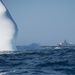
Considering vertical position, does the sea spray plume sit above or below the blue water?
above

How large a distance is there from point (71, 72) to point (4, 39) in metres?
34.3

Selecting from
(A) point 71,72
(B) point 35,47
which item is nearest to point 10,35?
(B) point 35,47

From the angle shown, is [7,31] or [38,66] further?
[7,31]

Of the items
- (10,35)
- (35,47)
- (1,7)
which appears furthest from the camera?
(35,47)

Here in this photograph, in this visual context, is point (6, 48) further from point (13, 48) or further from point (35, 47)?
point (35, 47)

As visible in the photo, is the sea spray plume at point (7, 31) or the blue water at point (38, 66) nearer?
the blue water at point (38, 66)

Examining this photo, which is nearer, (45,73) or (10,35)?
(45,73)

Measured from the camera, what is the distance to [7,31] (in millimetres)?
47750

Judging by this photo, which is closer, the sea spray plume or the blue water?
the blue water

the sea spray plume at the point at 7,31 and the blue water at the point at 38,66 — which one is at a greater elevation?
the sea spray plume at the point at 7,31

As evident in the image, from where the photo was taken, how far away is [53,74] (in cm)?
1319

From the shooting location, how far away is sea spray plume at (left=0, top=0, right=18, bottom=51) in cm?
4662

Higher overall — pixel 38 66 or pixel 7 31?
pixel 7 31

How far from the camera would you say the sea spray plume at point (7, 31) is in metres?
46.6
